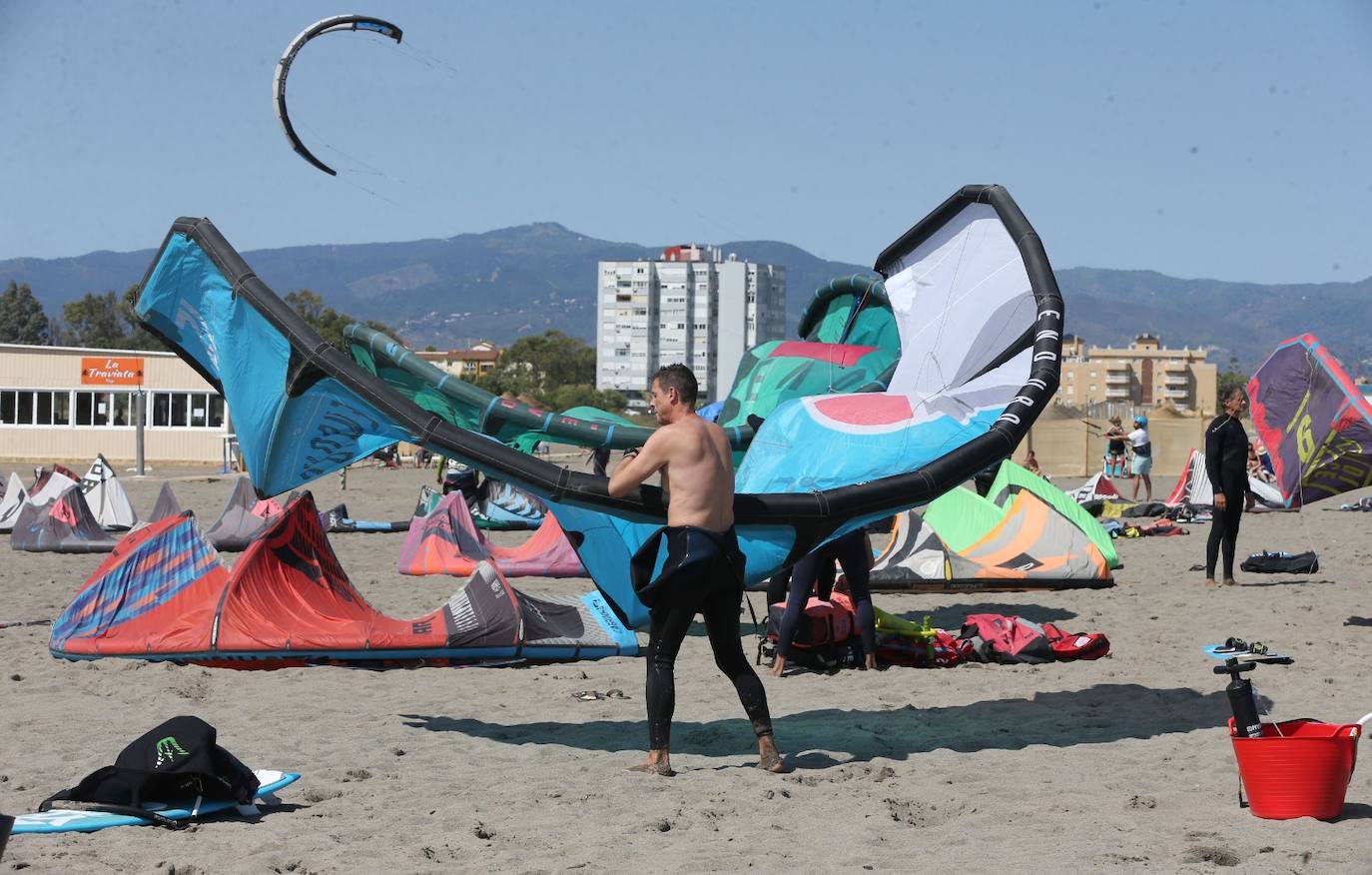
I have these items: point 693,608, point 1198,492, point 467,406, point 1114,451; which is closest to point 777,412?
point 467,406

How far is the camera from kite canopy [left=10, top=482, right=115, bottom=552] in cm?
1495

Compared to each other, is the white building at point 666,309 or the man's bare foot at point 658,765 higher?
the white building at point 666,309

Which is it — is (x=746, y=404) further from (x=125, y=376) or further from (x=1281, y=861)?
(x=125, y=376)

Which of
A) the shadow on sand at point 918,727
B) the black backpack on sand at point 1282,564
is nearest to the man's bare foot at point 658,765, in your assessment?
the shadow on sand at point 918,727

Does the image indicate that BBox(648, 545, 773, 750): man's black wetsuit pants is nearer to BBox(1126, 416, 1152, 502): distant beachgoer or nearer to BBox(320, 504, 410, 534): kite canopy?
BBox(320, 504, 410, 534): kite canopy

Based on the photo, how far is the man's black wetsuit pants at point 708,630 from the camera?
5781 millimetres

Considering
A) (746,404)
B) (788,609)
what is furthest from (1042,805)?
(746,404)

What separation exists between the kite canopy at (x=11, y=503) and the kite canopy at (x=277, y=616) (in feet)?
30.6

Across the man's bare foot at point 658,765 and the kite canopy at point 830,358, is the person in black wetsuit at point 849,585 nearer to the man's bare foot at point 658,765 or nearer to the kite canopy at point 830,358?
the kite canopy at point 830,358

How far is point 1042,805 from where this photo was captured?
5352mm

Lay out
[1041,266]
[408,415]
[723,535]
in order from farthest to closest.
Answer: [1041,266], [408,415], [723,535]

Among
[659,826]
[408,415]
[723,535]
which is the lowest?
[659,826]

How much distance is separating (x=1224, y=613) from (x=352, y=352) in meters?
6.38

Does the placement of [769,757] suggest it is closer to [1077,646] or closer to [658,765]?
[658,765]
